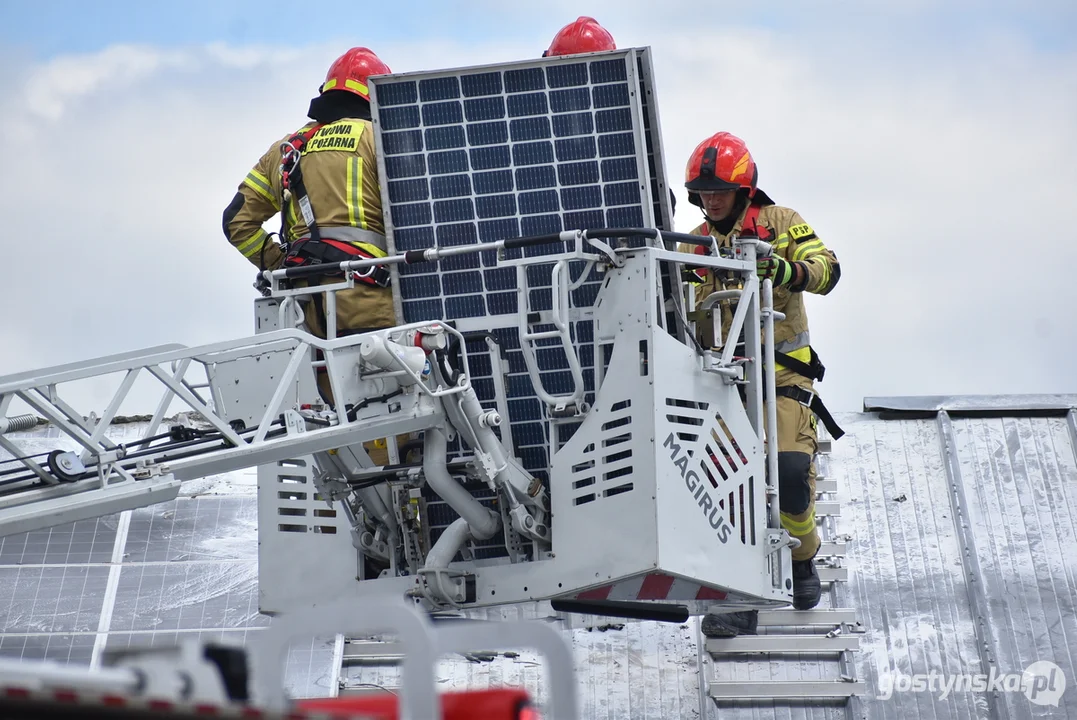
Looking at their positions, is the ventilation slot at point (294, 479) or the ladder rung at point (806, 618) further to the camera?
the ladder rung at point (806, 618)

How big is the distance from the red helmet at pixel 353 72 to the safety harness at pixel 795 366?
2.49 metres

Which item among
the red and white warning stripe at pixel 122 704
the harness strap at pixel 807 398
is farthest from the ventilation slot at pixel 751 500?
the red and white warning stripe at pixel 122 704

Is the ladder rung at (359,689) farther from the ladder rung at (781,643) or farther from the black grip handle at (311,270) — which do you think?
the black grip handle at (311,270)

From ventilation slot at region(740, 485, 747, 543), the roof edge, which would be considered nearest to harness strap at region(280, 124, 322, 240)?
ventilation slot at region(740, 485, 747, 543)

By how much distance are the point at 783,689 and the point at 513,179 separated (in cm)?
370

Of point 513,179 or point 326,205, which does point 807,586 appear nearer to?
point 513,179

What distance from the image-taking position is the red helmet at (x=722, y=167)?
969cm

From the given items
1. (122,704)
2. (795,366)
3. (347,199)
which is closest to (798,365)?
(795,366)

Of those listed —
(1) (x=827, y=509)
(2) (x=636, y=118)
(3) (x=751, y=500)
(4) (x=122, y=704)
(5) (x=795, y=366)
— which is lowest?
(4) (x=122, y=704)

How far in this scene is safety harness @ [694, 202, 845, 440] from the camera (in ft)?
31.6

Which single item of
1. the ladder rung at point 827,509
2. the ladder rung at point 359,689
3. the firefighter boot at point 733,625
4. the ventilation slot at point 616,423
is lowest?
the ladder rung at point 359,689

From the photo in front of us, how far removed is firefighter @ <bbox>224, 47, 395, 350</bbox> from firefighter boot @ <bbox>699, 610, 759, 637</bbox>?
2.99m

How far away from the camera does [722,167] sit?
381 inches

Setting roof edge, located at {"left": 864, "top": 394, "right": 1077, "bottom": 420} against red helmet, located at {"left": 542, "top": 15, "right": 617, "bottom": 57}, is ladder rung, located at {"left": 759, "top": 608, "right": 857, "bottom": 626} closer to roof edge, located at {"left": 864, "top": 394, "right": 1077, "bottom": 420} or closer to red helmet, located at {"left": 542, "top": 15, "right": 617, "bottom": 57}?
roof edge, located at {"left": 864, "top": 394, "right": 1077, "bottom": 420}
